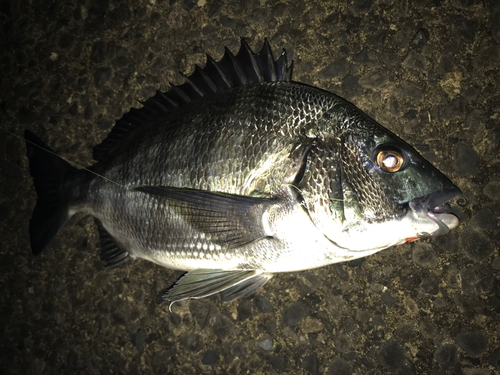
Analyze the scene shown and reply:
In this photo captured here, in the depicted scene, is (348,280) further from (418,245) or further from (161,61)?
(161,61)

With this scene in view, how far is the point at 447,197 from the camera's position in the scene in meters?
1.21

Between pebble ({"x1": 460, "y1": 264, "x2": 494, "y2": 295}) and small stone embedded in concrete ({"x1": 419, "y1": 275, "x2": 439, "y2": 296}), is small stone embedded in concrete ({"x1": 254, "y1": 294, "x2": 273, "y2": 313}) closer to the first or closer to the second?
small stone embedded in concrete ({"x1": 419, "y1": 275, "x2": 439, "y2": 296})

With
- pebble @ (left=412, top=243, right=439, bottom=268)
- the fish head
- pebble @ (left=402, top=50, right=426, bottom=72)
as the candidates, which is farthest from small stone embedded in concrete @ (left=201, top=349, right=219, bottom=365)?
pebble @ (left=402, top=50, right=426, bottom=72)

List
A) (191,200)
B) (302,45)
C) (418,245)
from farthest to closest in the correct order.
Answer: (302,45) → (418,245) → (191,200)

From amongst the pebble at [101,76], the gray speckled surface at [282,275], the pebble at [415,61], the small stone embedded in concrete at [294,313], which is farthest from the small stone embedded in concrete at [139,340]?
the pebble at [415,61]

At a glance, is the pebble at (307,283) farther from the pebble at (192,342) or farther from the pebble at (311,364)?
the pebble at (192,342)

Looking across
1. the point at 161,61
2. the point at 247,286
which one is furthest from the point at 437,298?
the point at 161,61

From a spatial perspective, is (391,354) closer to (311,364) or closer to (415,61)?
(311,364)

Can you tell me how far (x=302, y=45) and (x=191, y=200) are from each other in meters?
1.10

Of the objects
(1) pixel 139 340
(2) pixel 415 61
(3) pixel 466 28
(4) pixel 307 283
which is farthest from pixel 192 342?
(3) pixel 466 28

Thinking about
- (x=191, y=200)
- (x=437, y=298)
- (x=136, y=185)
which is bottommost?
(x=437, y=298)

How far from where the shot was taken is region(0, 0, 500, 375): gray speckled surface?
1.59 m

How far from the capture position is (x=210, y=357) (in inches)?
74.2

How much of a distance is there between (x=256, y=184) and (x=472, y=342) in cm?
136
